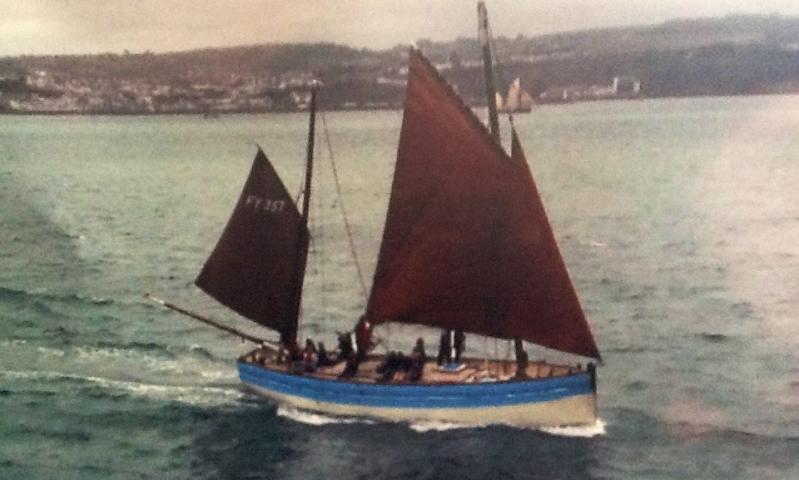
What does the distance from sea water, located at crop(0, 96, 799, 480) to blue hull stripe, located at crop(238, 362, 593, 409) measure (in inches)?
8.1

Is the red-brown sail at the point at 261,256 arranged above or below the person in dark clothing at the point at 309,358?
above

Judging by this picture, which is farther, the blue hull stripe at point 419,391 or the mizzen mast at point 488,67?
the blue hull stripe at point 419,391

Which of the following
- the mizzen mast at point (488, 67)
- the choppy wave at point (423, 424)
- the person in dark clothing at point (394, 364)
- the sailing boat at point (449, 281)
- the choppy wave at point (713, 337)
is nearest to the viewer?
the mizzen mast at point (488, 67)

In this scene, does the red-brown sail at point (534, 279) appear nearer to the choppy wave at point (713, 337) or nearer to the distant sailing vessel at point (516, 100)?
the distant sailing vessel at point (516, 100)

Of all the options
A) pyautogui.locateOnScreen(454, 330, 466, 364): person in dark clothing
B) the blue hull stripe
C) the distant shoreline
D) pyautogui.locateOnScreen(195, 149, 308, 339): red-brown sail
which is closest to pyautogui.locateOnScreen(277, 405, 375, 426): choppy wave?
the blue hull stripe

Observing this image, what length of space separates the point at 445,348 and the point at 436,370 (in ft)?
0.70

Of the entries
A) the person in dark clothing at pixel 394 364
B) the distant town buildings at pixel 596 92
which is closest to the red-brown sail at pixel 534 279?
the distant town buildings at pixel 596 92

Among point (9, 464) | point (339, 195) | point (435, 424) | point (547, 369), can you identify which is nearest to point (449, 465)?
point (435, 424)

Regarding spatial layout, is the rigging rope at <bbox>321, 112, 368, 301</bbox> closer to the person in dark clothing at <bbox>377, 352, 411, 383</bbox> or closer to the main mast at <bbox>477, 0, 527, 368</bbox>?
the person in dark clothing at <bbox>377, 352, 411, 383</bbox>

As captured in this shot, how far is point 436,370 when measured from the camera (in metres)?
8.55

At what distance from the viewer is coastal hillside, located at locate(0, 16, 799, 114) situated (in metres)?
7.85

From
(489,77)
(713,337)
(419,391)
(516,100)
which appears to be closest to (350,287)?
(419,391)

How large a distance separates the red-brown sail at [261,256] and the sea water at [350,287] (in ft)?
0.65

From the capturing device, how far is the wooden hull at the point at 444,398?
26.1ft
